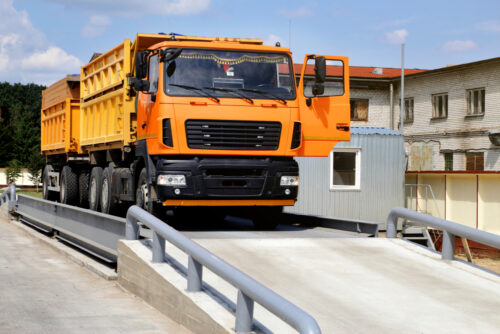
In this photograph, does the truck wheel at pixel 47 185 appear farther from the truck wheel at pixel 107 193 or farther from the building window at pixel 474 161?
the building window at pixel 474 161

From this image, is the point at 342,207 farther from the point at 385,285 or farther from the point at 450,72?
the point at 385,285

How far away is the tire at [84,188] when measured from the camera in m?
17.5

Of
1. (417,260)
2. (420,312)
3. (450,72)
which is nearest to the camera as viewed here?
(420,312)

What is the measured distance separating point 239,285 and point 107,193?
9.01m

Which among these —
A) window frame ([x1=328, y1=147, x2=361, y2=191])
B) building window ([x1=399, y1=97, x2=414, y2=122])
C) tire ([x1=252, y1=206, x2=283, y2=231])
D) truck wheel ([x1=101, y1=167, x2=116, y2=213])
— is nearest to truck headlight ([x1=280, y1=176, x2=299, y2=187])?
tire ([x1=252, y1=206, x2=283, y2=231])

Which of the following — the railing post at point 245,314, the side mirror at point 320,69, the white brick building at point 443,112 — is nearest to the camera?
the railing post at point 245,314

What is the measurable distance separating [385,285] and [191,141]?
12.7ft

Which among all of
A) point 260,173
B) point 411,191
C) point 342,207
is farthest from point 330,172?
point 260,173

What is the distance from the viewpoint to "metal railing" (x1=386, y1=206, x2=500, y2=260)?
8.16 metres

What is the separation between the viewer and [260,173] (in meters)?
10.7

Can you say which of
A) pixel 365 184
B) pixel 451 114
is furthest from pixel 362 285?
pixel 451 114

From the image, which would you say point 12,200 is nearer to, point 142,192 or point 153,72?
point 142,192

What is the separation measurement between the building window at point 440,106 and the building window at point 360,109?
4.00 meters

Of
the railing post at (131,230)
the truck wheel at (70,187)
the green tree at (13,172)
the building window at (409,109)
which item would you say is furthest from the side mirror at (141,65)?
the green tree at (13,172)
